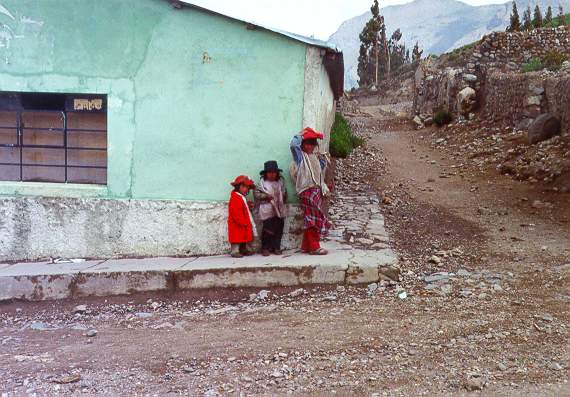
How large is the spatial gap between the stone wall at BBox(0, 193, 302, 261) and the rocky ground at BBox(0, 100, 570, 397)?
839mm

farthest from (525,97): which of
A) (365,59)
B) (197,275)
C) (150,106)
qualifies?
(365,59)

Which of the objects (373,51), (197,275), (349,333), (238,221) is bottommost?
(349,333)

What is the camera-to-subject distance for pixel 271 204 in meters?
5.87

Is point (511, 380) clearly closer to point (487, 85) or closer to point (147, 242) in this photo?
point (147, 242)

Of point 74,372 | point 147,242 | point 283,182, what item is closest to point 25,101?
point 147,242

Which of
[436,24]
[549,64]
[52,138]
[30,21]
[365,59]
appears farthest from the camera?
[436,24]

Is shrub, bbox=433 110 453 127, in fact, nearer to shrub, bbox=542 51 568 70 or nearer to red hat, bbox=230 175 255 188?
shrub, bbox=542 51 568 70

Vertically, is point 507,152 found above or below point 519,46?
below

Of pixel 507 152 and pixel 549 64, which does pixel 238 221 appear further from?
pixel 549 64

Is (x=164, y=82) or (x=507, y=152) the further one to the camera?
(x=507, y=152)

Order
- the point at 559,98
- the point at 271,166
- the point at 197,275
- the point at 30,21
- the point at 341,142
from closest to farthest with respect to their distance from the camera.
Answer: the point at 197,275 → the point at 271,166 → the point at 30,21 → the point at 559,98 → the point at 341,142

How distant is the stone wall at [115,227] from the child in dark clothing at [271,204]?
19 cm

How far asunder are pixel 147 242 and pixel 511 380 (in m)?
4.13

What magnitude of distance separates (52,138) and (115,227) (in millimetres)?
1368
